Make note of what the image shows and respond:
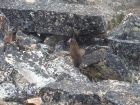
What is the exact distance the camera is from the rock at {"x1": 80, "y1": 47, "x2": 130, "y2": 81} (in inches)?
137

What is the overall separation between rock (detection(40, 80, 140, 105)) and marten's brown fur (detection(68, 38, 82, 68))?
80 centimetres

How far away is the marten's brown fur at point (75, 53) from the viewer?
3.85 meters

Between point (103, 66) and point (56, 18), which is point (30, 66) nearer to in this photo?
point (103, 66)

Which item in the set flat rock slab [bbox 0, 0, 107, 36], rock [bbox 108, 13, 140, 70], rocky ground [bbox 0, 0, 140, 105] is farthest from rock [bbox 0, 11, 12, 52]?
rock [bbox 108, 13, 140, 70]

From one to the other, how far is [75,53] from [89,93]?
109cm

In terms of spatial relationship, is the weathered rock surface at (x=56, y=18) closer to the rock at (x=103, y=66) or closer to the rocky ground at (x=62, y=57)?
the rocky ground at (x=62, y=57)

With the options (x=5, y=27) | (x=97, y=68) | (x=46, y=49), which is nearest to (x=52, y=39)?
(x=46, y=49)

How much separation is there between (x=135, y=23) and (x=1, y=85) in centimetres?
195

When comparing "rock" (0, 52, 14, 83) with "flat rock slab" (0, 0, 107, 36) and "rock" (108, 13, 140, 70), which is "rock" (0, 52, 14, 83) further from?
"rock" (108, 13, 140, 70)

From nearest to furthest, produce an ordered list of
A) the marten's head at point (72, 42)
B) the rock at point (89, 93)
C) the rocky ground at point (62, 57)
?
the rock at point (89, 93)
the rocky ground at point (62, 57)
the marten's head at point (72, 42)

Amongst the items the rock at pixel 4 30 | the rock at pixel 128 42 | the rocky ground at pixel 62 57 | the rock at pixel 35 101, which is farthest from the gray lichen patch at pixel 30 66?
the rock at pixel 128 42

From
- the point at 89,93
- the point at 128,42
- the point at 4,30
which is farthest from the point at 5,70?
the point at 128,42

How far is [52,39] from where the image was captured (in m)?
4.27

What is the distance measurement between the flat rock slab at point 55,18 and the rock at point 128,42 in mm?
208
